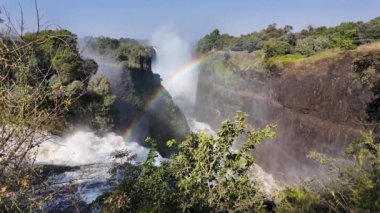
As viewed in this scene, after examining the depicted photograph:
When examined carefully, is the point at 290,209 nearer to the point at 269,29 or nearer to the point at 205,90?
the point at 205,90

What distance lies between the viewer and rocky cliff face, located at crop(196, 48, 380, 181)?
58.3 ft

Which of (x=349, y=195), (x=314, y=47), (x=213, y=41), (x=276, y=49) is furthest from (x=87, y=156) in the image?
(x=213, y=41)

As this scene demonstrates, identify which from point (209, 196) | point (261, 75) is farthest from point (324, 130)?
→ point (209, 196)

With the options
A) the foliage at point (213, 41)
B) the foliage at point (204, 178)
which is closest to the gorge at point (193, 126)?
the foliage at point (204, 178)

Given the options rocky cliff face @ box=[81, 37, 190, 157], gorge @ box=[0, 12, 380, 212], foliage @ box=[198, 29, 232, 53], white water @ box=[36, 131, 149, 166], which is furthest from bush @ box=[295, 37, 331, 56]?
foliage @ box=[198, 29, 232, 53]

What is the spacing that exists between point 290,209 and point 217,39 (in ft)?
184

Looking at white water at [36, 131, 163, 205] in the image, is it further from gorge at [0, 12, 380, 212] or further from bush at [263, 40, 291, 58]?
bush at [263, 40, 291, 58]

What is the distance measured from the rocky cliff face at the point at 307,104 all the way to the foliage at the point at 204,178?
287 inches

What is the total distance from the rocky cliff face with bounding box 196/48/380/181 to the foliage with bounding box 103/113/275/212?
287 inches

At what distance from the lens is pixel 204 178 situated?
6.70m

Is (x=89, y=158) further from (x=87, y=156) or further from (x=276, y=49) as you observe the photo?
(x=276, y=49)

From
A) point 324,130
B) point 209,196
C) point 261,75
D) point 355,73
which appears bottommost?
point 209,196

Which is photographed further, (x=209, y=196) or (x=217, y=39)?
(x=217, y=39)

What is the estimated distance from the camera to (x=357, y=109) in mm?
17734
